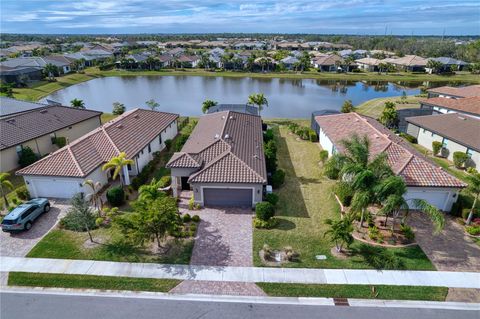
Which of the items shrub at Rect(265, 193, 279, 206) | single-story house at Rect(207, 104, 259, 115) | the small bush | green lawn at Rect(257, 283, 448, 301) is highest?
single-story house at Rect(207, 104, 259, 115)

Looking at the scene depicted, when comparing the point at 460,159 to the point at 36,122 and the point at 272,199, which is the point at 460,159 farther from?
the point at 36,122

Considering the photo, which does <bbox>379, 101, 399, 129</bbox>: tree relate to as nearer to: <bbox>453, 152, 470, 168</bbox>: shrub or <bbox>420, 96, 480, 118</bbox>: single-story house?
<bbox>420, 96, 480, 118</bbox>: single-story house

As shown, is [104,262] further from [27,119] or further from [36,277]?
[27,119]

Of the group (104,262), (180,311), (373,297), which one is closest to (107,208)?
(104,262)

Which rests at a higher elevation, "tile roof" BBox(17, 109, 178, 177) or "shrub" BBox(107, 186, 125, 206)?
"tile roof" BBox(17, 109, 178, 177)

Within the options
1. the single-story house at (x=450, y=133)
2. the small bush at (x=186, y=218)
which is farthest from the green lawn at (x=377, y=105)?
the small bush at (x=186, y=218)

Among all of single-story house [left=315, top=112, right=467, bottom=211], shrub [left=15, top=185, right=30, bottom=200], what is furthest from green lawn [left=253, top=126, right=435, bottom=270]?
shrub [left=15, top=185, right=30, bottom=200]

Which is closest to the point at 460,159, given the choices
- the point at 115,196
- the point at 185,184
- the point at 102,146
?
the point at 185,184
